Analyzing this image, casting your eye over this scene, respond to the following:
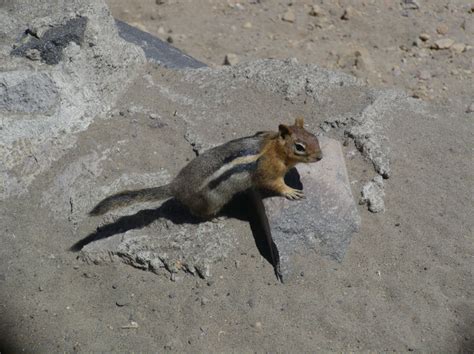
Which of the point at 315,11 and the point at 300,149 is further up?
the point at 300,149

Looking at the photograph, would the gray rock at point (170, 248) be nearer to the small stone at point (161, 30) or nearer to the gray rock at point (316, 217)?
the gray rock at point (316, 217)

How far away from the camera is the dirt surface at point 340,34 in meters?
6.93

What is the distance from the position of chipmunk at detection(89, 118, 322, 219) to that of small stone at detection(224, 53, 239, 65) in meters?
3.12

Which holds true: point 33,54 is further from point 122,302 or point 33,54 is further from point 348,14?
point 348,14

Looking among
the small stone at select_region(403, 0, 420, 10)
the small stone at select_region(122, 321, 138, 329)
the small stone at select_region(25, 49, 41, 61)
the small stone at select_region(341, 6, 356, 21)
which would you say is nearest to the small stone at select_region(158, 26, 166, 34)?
the small stone at select_region(341, 6, 356, 21)

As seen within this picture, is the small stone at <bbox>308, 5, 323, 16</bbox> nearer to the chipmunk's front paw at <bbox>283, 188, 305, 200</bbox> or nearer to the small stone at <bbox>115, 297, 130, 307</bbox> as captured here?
the chipmunk's front paw at <bbox>283, 188, 305, 200</bbox>

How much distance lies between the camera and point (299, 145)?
3.95m

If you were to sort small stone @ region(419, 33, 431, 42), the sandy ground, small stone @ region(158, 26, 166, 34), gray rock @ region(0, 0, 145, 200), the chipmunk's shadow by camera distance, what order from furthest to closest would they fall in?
small stone @ region(158, 26, 166, 34), small stone @ region(419, 33, 431, 42), gray rock @ region(0, 0, 145, 200), the chipmunk's shadow, the sandy ground

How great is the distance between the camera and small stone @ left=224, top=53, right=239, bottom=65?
23.3 feet

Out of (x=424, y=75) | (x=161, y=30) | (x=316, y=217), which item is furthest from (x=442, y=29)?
(x=316, y=217)

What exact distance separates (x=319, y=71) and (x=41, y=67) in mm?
2593

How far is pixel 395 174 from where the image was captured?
4.80m

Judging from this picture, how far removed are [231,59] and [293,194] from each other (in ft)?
11.2

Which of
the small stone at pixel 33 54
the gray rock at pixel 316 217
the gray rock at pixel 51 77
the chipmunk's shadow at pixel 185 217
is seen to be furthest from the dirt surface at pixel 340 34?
the chipmunk's shadow at pixel 185 217
